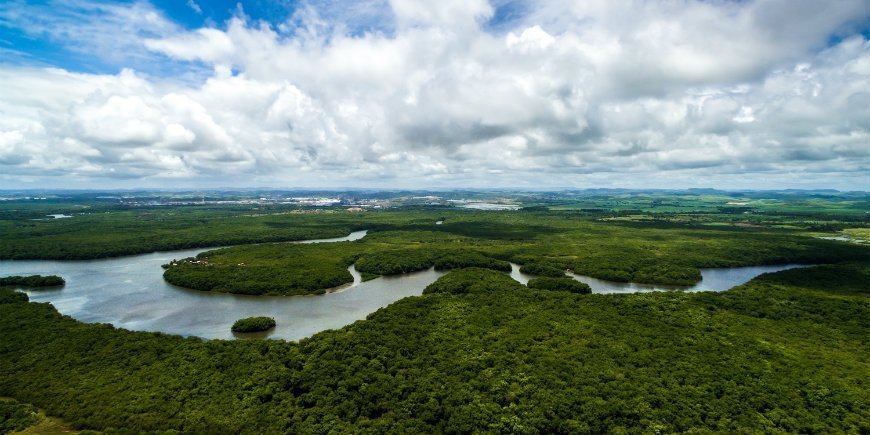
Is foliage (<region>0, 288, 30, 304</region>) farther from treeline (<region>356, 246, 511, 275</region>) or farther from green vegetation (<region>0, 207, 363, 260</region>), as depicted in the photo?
treeline (<region>356, 246, 511, 275</region>)

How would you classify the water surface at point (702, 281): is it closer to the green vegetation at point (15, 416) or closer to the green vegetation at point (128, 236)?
the green vegetation at point (15, 416)

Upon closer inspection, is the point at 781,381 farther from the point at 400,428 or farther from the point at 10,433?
the point at 10,433

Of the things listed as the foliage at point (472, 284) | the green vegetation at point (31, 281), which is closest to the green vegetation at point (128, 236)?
the green vegetation at point (31, 281)

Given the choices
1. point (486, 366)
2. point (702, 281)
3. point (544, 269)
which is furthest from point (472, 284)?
point (702, 281)

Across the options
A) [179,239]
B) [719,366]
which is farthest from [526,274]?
[179,239]

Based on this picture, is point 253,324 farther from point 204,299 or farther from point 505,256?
point 505,256

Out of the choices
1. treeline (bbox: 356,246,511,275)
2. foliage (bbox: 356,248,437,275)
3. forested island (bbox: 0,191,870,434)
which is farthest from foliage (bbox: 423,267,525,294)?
foliage (bbox: 356,248,437,275)
